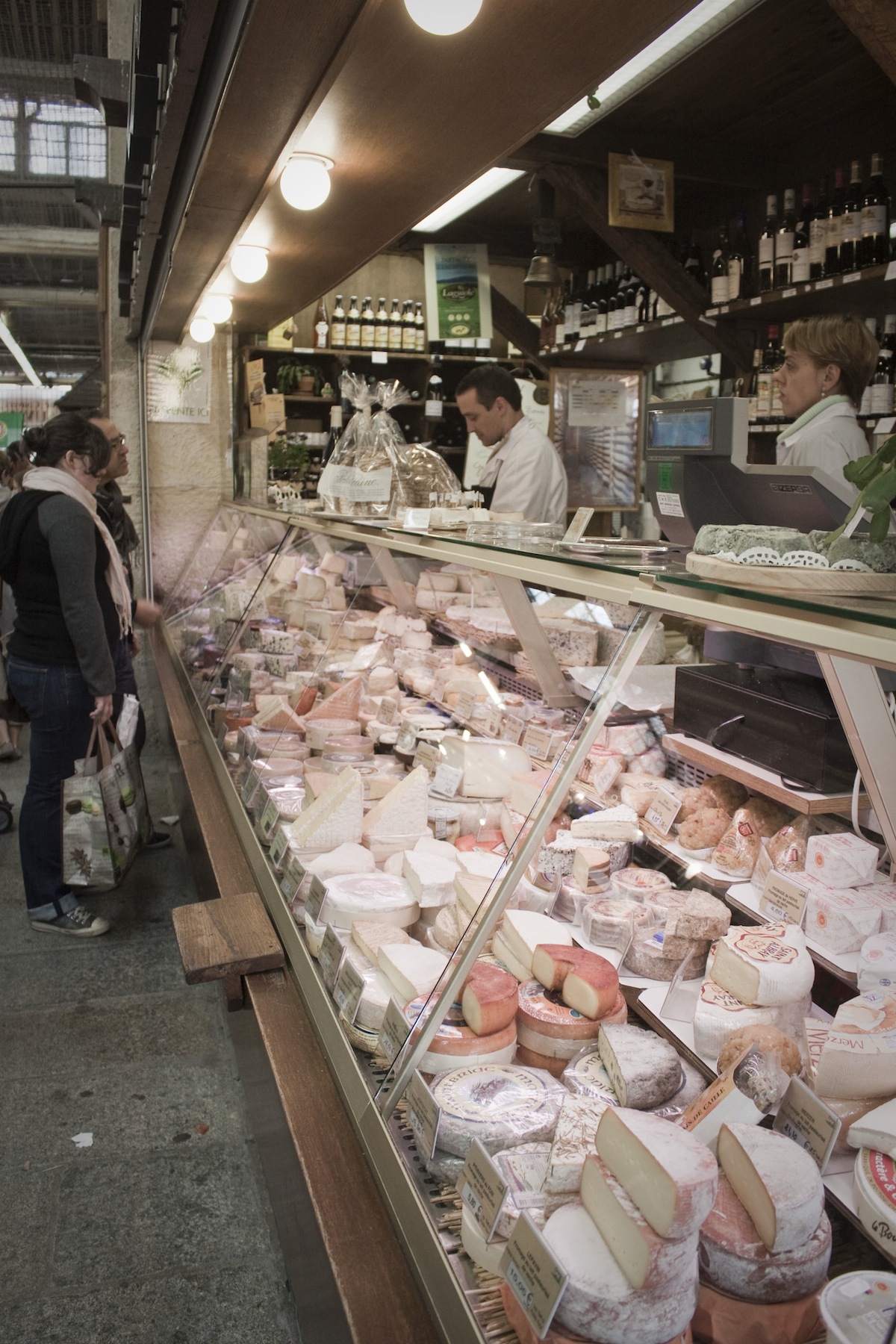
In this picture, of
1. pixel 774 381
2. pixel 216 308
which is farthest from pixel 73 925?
pixel 774 381

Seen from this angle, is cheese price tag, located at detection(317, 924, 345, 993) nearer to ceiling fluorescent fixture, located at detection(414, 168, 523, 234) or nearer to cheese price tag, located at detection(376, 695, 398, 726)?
cheese price tag, located at detection(376, 695, 398, 726)

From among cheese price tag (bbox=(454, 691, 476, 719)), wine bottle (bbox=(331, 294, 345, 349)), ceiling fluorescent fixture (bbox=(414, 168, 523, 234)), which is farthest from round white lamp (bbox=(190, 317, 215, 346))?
cheese price tag (bbox=(454, 691, 476, 719))

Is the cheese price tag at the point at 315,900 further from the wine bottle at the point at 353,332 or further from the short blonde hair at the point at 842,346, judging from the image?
the wine bottle at the point at 353,332

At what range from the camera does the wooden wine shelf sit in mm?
1642

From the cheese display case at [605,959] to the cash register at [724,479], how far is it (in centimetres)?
15

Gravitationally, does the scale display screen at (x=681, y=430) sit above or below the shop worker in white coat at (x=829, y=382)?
below

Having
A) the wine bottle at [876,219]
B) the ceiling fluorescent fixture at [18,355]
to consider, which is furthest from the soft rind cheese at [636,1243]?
the ceiling fluorescent fixture at [18,355]

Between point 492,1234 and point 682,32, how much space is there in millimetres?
4454

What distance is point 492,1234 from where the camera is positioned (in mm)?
1135

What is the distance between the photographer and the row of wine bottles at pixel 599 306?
6.07m

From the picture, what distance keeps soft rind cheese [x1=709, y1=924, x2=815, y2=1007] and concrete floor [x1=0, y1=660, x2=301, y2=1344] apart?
1.29 m

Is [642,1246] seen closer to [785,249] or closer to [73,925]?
[73,925]

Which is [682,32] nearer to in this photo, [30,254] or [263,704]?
[263,704]

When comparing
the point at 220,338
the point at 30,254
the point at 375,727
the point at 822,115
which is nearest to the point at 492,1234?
the point at 375,727
